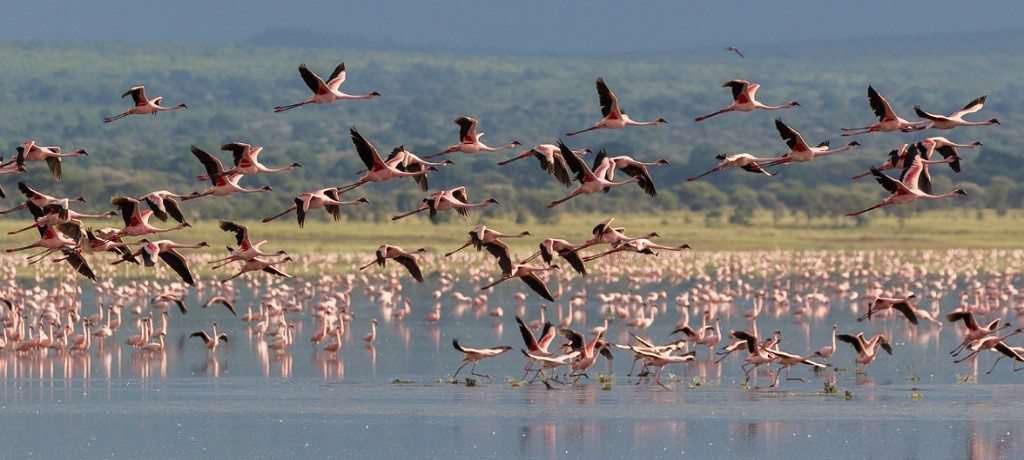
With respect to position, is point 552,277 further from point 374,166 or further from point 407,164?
point 374,166

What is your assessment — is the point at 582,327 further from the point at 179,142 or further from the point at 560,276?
the point at 179,142

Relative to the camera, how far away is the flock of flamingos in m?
22.3

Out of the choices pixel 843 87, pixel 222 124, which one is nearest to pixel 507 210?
pixel 222 124

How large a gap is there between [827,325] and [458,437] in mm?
17904

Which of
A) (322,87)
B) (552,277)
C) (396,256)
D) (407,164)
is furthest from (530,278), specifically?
(552,277)

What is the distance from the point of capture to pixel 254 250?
23.3m

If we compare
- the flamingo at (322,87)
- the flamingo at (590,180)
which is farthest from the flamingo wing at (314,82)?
the flamingo at (590,180)

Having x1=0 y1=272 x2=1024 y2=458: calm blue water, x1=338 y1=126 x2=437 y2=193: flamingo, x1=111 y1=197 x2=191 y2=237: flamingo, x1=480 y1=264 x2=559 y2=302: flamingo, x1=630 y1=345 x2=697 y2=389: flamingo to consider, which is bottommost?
x1=0 y1=272 x2=1024 y2=458: calm blue water

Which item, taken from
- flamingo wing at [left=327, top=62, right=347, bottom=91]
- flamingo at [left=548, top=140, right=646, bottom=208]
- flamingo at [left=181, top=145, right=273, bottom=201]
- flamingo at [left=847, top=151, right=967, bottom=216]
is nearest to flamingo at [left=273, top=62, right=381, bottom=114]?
flamingo wing at [left=327, top=62, right=347, bottom=91]

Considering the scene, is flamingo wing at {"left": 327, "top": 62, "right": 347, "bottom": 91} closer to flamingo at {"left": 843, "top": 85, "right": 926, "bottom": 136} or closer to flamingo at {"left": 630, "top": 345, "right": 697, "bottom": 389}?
flamingo at {"left": 630, "top": 345, "right": 697, "bottom": 389}

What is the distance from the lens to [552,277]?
55812 mm

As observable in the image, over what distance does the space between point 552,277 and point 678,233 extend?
17811 mm

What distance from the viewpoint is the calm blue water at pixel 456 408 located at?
826 inches

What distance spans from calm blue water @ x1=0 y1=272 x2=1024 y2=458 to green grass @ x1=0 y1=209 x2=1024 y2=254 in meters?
31.0
